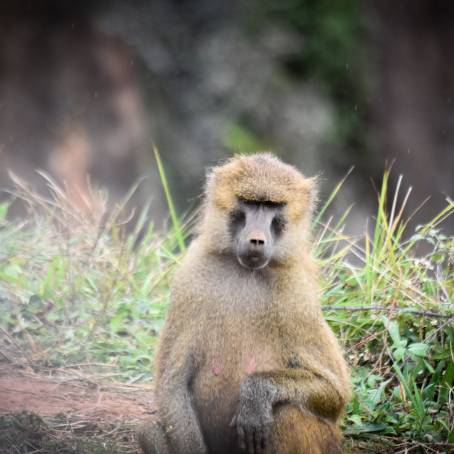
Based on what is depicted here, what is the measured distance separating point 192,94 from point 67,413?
6.94 m

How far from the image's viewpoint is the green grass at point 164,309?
171 inches

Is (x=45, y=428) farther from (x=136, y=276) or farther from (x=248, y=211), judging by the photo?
(x=136, y=276)

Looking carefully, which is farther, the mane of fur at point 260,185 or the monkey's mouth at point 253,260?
the mane of fur at point 260,185

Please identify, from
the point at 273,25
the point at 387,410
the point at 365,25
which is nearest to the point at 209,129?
the point at 273,25

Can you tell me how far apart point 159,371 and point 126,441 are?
0.55m

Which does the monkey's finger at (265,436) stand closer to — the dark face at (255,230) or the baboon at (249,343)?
the baboon at (249,343)

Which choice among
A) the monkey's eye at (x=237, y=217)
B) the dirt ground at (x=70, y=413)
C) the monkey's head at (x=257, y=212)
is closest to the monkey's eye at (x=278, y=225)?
the monkey's head at (x=257, y=212)

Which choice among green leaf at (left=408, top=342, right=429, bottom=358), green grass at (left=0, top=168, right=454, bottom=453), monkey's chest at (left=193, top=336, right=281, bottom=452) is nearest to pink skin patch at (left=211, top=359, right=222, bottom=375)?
monkey's chest at (left=193, top=336, right=281, bottom=452)

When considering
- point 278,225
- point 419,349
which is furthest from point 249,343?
point 419,349

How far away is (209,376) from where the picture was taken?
3646 mm

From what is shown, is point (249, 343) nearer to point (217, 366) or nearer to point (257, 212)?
point (217, 366)

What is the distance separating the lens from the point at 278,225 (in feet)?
12.2

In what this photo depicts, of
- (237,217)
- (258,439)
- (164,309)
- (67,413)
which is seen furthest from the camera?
(164,309)

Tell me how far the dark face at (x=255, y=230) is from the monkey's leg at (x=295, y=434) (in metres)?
0.62
